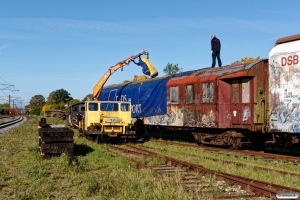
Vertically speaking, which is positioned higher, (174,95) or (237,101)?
(174,95)

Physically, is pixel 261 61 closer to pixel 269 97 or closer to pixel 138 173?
pixel 269 97

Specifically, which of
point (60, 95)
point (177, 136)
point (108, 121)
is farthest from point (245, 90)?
A: point (60, 95)

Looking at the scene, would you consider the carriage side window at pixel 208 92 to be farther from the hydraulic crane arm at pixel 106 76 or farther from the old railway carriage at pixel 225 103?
the hydraulic crane arm at pixel 106 76

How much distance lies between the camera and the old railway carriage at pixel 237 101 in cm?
1173

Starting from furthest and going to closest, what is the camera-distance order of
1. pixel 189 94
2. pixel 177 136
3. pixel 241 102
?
pixel 177 136 → pixel 189 94 → pixel 241 102

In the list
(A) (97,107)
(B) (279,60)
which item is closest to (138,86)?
(A) (97,107)

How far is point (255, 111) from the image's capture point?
1334 centimetres

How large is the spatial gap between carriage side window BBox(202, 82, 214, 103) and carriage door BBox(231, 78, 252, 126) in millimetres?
933

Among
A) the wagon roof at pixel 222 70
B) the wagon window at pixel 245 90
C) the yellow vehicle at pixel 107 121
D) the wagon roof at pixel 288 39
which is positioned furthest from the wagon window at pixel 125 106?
the wagon roof at pixel 288 39

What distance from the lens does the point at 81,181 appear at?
26.2 ft

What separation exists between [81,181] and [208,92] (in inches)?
338

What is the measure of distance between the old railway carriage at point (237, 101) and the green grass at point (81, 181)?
523cm

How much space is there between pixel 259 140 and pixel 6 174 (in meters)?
9.51

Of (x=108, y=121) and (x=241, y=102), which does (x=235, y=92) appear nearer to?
(x=241, y=102)
